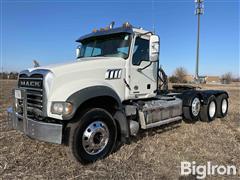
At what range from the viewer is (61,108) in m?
4.09

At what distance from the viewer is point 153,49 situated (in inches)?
208

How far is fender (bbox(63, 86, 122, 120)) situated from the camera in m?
4.06

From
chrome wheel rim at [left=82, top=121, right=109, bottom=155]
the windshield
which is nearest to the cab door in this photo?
the windshield

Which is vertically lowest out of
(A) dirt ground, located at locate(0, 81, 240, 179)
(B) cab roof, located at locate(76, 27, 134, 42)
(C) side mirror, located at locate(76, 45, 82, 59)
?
(A) dirt ground, located at locate(0, 81, 240, 179)

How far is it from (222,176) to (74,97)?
3.02 m

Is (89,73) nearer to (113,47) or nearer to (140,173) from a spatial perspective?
(113,47)

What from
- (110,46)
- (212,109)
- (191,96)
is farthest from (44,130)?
(212,109)

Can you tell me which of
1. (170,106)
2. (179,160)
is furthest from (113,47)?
(179,160)

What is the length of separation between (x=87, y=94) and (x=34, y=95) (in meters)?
1.10

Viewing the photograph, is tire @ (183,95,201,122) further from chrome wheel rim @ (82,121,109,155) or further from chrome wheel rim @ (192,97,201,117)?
chrome wheel rim @ (82,121,109,155)

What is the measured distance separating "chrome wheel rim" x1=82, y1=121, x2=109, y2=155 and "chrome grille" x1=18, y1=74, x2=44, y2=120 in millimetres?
961

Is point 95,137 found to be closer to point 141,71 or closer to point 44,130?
point 44,130

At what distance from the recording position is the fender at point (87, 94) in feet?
13.3
